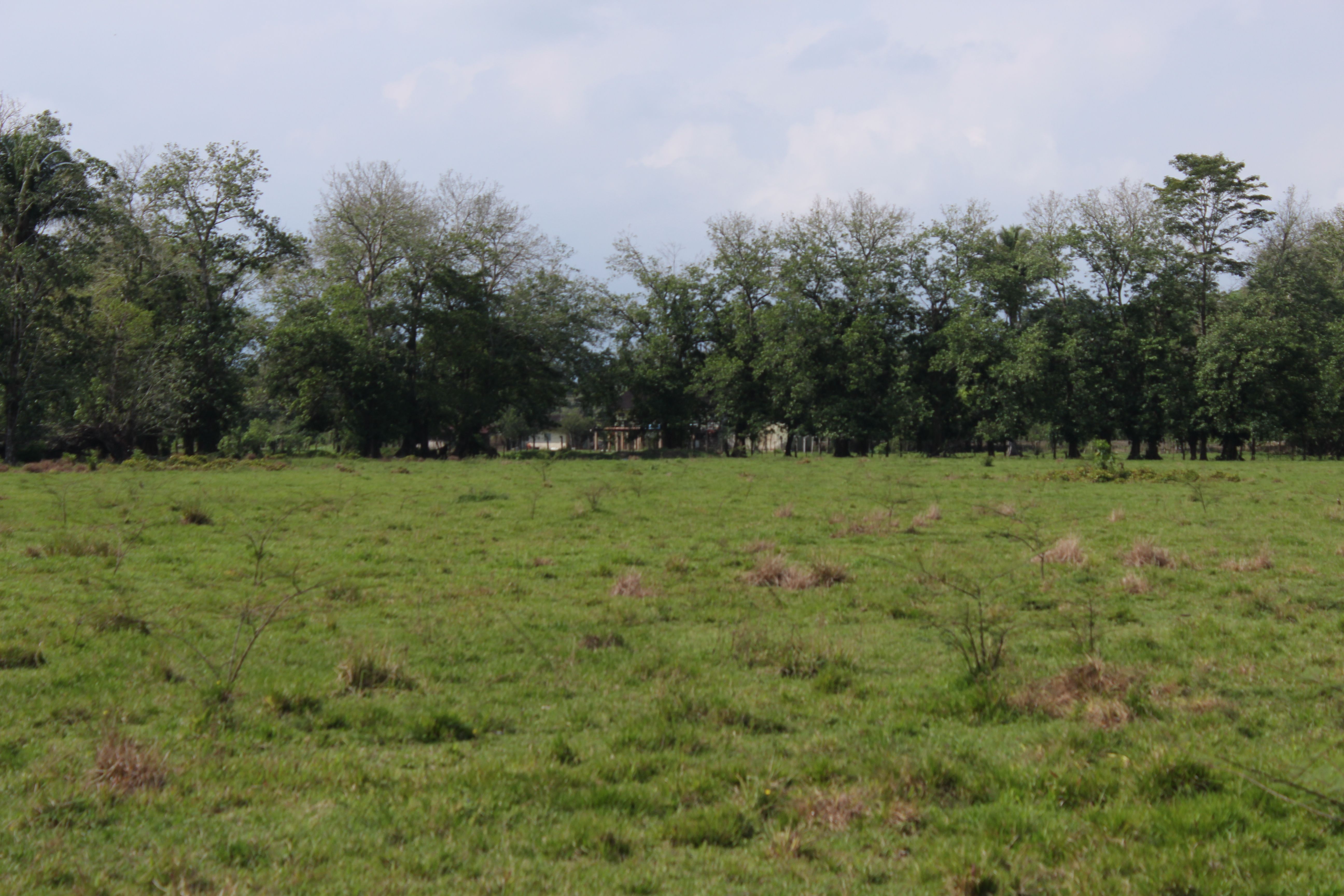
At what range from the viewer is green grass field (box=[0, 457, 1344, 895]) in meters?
4.84

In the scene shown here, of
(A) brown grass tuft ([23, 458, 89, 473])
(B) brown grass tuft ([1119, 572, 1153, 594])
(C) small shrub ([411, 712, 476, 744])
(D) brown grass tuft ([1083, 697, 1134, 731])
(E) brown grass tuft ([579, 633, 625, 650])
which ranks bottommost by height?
(C) small shrub ([411, 712, 476, 744])

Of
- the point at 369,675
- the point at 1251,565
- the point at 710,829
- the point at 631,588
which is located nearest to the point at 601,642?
the point at 369,675

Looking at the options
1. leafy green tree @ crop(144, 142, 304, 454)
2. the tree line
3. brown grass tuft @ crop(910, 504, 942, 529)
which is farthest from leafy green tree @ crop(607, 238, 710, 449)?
brown grass tuft @ crop(910, 504, 942, 529)

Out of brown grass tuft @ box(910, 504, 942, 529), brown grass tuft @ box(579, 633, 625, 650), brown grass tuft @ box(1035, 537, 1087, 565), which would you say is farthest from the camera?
brown grass tuft @ box(910, 504, 942, 529)

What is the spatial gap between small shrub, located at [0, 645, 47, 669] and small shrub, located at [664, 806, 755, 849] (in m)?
7.06

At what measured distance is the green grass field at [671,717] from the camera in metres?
4.84

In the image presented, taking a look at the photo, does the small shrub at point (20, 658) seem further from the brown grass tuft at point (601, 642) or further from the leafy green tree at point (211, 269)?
the leafy green tree at point (211, 269)

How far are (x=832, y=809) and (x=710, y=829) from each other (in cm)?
82

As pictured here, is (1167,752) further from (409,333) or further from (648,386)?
(648,386)

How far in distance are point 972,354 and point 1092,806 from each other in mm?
59144

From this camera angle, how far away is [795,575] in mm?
13820

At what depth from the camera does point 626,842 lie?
16.8ft

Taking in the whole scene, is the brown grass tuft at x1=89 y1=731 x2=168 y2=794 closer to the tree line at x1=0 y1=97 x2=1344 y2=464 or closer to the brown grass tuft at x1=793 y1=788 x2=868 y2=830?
the brown grass tuft at x1=793 y1=788 x2=868 y2=830

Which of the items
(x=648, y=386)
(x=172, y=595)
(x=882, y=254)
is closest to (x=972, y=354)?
(x=882, y=254)
